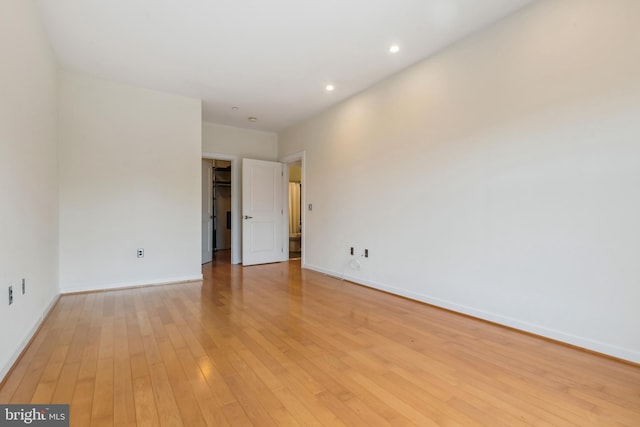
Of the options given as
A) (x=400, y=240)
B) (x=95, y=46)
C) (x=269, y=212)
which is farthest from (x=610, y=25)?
(x=269, y=212)

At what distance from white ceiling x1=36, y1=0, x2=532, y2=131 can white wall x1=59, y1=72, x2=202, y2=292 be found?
310 millimetres

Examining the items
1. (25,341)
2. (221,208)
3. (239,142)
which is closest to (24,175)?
(25,341)

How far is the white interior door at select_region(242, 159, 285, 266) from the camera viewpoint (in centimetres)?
555

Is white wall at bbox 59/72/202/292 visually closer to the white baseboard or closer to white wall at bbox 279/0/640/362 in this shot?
white wall at bbox 279/0/640/362

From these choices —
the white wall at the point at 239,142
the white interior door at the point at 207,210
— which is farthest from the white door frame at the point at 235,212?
the white interior door at the point at 207,210

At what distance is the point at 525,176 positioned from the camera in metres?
2.43

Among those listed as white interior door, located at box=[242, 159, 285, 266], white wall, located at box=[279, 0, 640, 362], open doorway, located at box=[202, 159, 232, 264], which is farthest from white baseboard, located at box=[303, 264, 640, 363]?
open doorway, located at box=[202, 159, 232, 264]

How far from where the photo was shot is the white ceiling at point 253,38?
2424mm

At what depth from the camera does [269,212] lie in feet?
19.1

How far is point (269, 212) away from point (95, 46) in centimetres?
353

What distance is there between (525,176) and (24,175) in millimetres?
3905

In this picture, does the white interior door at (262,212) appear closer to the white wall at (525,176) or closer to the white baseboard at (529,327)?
the white wall at (525,176)

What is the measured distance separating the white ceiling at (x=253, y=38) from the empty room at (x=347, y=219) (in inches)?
1.0

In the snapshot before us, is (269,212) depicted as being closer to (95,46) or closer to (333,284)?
(333,284)
